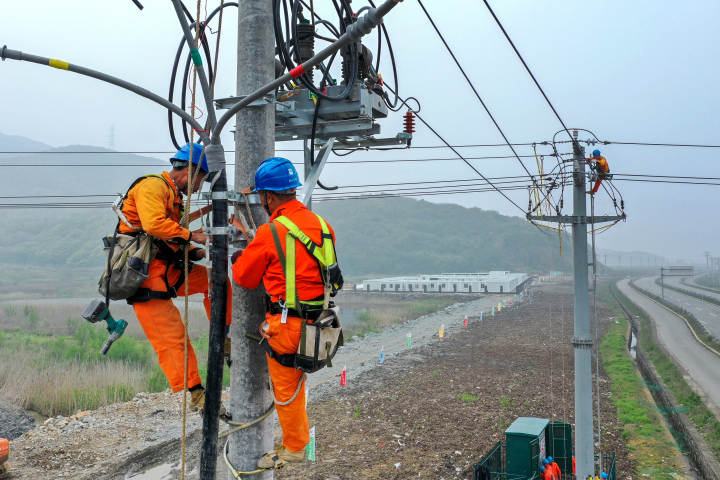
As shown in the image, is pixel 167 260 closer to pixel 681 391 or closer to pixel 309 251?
pixel 309 251

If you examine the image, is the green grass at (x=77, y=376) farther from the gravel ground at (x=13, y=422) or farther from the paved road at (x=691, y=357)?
the paved road at (x=691, y=357)

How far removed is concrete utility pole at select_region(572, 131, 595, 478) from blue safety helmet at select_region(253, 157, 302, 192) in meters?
7.90

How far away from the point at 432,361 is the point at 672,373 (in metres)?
11.0

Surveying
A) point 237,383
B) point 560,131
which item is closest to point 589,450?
point 560,131

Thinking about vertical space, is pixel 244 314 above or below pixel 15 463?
above

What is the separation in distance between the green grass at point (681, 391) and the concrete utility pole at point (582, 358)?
25.5 feet

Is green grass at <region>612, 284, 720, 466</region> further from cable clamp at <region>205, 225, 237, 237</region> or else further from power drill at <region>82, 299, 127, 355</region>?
cable clamp at <region>205, 225, 237, 237</region>

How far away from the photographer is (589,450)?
32.1ft

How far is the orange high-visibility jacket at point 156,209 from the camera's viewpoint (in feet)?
12.4

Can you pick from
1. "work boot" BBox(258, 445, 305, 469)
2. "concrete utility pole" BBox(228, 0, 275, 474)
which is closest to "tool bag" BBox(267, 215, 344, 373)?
"concrete utility pole" BBox(228, 0, 275, 474)

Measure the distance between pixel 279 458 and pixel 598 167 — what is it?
949cm

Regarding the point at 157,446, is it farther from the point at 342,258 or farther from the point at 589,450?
the point at 342,258

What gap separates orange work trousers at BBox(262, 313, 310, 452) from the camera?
3.30m

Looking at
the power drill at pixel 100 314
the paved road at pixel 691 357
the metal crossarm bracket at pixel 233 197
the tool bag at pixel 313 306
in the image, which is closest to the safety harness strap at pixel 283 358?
the tool bag at pixel 313 306
